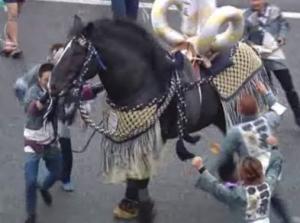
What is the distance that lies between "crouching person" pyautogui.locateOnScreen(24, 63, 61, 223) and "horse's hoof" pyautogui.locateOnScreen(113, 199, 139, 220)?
0.59 meters

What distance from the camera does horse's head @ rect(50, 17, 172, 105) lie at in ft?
25.4

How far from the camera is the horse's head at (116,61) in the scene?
7.74m

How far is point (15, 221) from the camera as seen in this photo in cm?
866

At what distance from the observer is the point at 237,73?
8531 mm

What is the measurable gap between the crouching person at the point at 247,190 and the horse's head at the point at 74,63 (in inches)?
43.3

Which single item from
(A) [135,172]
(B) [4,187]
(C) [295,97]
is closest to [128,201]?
(A) [135,172]

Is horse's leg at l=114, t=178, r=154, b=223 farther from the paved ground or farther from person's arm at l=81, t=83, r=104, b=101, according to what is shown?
person's arm at l=81, t=83, r=104, b=101

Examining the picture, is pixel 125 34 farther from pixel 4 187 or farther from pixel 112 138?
pixel 4 187

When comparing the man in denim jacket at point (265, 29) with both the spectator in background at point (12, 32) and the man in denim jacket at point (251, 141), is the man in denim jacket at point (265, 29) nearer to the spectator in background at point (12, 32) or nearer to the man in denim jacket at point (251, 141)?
the man in denim jacket at point (251, 141)

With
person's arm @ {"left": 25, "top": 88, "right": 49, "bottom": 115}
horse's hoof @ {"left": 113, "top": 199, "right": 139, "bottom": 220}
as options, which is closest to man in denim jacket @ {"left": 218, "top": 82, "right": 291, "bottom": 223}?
horse's hoof @ {"left": 113, "top": 199, "right": 139, "bottom": 220}

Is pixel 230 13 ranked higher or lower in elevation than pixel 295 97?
higher

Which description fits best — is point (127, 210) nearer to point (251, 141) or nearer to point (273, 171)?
point (251, 141)

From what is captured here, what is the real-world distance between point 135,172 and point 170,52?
1.03 meters

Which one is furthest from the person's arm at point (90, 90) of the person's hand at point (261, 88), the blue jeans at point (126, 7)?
the blue jeans at point (126, 7)
